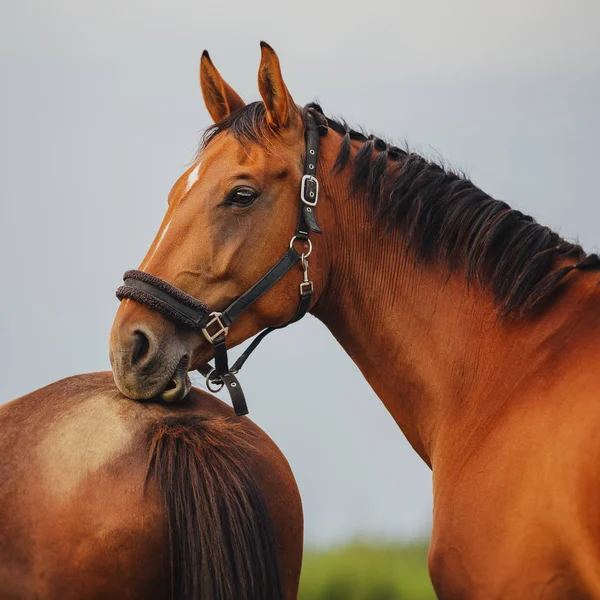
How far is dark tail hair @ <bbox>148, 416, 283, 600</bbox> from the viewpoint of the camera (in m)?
3.20

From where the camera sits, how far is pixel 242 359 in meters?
3.69

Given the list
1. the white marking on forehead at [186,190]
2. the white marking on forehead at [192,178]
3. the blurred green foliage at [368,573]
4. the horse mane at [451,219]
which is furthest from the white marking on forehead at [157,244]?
the blurred green foliage at [368,573]

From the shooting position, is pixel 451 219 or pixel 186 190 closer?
pixel 451 219

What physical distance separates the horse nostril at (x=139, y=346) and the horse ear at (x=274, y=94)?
109 cm

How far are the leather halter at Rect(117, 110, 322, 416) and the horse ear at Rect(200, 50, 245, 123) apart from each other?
40 cm

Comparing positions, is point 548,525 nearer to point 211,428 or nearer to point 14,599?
point 211,428

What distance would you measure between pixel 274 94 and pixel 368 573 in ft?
18.2

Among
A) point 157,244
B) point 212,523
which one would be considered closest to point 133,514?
point 212,523

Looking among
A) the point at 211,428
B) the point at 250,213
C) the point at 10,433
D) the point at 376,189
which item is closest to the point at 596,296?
the point at 376,189

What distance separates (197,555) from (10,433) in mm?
1034

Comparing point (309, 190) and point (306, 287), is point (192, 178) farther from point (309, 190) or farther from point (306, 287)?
point (306, 287)

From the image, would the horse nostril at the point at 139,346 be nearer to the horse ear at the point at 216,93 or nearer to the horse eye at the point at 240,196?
the horse eye at the point at 240,196

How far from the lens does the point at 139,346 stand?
3.33 metres

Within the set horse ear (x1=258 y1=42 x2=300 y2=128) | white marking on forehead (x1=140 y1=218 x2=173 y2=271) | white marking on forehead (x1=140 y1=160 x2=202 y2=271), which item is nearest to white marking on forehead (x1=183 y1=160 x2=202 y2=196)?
white marking on forehead (x1=140 y1=160 x2=202 y2=271)
